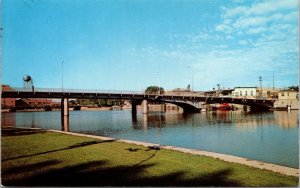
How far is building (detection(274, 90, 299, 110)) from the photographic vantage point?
88750 millimetres

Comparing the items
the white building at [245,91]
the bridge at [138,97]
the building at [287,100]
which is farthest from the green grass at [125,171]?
the white building at [245,91]

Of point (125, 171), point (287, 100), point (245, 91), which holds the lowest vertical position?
point (125, 171)

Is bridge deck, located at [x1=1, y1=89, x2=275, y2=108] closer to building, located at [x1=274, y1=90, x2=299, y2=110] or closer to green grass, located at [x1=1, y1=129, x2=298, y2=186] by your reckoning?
building, located at [x1=274, y1=90, x2=299, y2=110]

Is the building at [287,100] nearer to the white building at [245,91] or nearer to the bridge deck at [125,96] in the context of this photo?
the bridge deck at [125,96]

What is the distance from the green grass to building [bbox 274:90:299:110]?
80.9m

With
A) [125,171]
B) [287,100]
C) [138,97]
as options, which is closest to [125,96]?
[138,97]

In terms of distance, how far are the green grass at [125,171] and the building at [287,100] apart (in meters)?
80.9

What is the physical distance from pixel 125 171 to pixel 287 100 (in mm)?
86486

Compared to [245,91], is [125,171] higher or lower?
lower

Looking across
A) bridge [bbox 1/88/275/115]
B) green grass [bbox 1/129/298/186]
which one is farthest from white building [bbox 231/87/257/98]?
green grass [bbox 1/129/298/186]

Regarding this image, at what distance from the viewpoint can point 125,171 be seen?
1212 centimetres

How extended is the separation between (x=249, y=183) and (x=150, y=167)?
3.81 metres

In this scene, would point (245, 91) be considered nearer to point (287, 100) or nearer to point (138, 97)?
point (287, 100)

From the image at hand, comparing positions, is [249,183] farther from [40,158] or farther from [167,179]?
[40,158]
